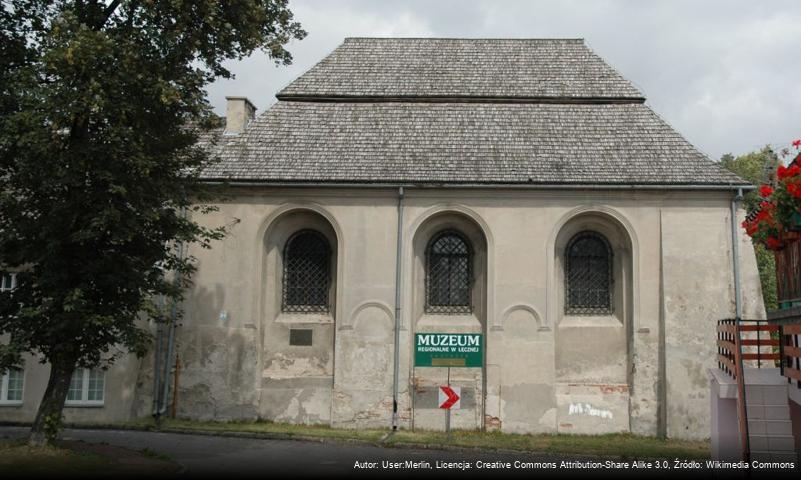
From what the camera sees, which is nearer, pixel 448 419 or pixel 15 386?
pixel 448 419

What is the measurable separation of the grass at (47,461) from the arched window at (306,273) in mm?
8259

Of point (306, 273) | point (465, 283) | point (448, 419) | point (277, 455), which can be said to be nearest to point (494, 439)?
point (448, 419)

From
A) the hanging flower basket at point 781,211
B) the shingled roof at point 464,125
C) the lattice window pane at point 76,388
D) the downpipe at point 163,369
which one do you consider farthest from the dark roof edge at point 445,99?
the hanging flower basket at point 781,211

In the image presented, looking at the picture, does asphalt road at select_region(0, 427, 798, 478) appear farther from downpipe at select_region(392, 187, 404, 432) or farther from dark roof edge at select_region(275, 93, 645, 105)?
dark roof edge at select_region(275, 93, 645, 105)

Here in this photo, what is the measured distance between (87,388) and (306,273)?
677 centimetres

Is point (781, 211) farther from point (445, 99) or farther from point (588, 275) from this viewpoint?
point (445, 99)

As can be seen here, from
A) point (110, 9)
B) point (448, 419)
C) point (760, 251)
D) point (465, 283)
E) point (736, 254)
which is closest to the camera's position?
point (110, 9)

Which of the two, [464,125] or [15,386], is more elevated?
[464,125]

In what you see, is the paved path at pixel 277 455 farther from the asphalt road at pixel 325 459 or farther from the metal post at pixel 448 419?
the metal post at pixel 448 419

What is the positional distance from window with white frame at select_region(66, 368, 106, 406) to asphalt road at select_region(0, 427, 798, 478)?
1.74 m

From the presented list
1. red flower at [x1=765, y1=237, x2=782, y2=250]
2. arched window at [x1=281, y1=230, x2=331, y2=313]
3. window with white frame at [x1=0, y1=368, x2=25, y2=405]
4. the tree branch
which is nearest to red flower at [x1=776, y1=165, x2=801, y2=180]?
red flower at [x1=765, y1=237, x2=782, y2=250]

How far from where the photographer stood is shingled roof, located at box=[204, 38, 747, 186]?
2045cm

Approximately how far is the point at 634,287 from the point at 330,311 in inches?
332

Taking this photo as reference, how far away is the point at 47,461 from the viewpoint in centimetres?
1285
